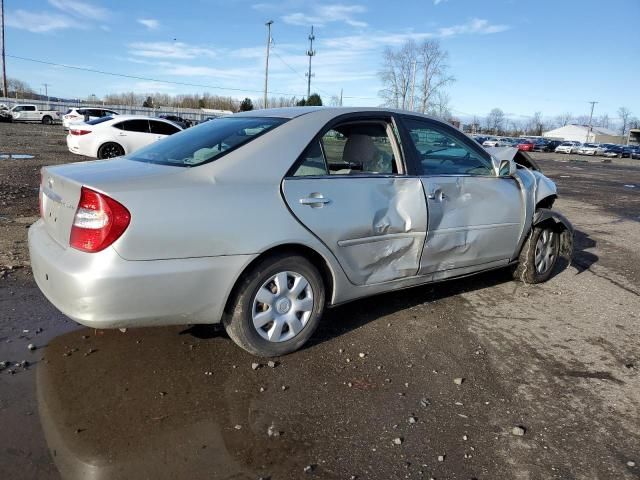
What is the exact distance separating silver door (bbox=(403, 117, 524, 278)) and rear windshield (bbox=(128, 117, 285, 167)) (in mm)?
1276

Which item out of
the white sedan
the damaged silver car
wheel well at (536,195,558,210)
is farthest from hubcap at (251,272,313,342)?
the white sedan

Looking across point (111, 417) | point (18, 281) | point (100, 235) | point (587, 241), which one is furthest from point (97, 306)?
point (587, 241)

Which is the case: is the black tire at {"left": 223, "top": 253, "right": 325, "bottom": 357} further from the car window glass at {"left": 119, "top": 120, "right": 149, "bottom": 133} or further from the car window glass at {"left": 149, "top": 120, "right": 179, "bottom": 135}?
the car window glass at {"left": 149, "top": 120, "right": 179, "bottom": 135}

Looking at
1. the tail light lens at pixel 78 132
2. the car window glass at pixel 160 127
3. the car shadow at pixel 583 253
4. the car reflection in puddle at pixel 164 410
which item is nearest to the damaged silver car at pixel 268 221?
the car reflection in puddle at pixel 164 410

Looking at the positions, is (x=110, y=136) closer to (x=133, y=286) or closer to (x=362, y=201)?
(x=362, y=201)

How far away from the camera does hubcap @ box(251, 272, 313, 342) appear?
341 cm

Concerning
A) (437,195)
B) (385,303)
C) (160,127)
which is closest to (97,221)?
(437,195)

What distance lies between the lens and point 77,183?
3.06 m

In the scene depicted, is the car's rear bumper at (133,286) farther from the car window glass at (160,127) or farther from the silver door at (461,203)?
the car window glass at (160,127)

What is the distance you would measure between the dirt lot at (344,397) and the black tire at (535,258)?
0.59m

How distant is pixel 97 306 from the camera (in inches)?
114

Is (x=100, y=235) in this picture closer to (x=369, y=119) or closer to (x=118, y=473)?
(x=118, y=473)

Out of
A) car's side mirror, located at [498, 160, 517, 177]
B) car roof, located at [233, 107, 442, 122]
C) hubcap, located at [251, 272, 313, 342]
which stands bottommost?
hubcap, located at [251, 272, 313, 342]

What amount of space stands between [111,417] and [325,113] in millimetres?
2436
